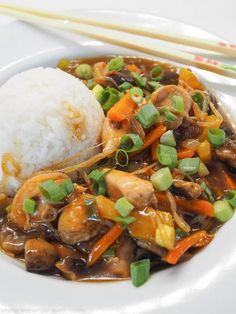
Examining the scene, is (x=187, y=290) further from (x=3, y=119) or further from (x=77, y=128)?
(x=3, y=119)

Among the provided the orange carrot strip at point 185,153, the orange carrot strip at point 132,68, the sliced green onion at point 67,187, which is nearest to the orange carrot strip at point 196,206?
the orange carrot strip at point 185,153

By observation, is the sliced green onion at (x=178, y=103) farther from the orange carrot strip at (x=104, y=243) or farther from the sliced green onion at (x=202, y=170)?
the orange carrot strip at (x=104, y=243)

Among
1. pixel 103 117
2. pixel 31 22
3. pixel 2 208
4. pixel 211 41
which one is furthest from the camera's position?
pixel 31 22

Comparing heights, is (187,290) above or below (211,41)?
below

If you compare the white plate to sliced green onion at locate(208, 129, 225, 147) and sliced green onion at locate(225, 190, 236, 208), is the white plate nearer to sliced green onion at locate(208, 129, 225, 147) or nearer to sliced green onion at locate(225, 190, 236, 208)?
sliced green onion at locate(225, 190, 236, 208)

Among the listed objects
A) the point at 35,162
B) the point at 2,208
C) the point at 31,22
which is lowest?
the point at 2,208

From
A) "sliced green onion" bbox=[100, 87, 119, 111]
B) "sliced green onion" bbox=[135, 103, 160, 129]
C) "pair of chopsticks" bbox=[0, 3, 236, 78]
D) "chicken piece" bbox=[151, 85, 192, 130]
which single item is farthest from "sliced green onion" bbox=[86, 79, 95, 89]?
"sliced green onion" bbox=[135, 103, 160, 129]

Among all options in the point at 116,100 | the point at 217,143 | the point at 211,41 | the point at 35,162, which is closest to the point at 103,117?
the point at 116,100
